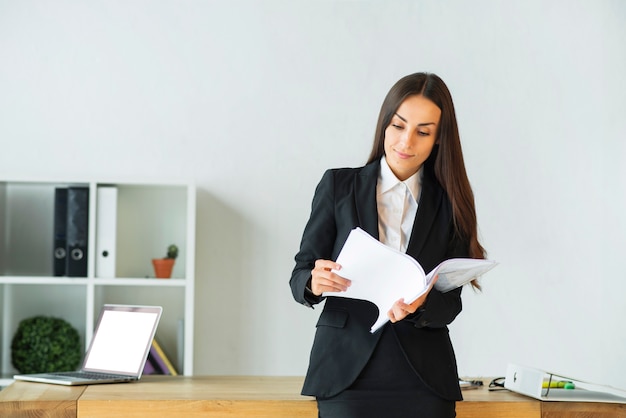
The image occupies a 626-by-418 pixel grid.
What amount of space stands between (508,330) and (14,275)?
1924 mm

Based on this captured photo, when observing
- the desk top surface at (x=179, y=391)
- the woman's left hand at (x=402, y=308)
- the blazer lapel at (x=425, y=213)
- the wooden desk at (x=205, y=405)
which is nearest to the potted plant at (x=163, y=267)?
Answer: the desk top surface at (x=179, y=391)

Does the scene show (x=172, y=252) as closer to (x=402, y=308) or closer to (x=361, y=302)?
(x=361, y=302)

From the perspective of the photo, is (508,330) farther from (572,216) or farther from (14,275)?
(14,275)

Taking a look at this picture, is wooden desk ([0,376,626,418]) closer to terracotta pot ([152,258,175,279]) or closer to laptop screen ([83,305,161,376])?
laptop screen ([83,305,161,376])

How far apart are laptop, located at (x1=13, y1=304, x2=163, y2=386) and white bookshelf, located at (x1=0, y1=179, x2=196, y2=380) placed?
42 cm

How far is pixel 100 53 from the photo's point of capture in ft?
10.3

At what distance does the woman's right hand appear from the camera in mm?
1735

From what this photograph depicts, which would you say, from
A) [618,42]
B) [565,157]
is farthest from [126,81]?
[618,42]

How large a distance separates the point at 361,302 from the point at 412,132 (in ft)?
1.37

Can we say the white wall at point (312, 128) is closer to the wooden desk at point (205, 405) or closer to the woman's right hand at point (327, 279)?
the wooden desk at point (205, 405)

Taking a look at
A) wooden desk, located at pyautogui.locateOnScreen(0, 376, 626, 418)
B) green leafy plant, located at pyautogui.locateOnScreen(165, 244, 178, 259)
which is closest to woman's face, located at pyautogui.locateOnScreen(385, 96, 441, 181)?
wooden desk, located at pyautogui.locateOnScreen(0, 376, 626, 418)

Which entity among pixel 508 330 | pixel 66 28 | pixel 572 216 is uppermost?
pixel 66 28

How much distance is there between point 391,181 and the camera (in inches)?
77.2

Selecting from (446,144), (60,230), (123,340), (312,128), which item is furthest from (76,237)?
(446,144)
